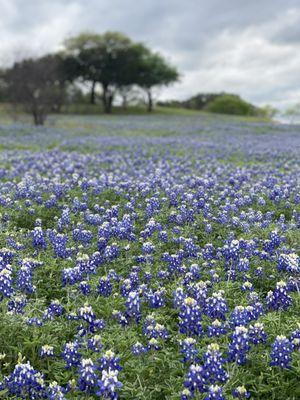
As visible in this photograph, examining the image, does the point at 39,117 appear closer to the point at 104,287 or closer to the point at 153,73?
the point at 104,287

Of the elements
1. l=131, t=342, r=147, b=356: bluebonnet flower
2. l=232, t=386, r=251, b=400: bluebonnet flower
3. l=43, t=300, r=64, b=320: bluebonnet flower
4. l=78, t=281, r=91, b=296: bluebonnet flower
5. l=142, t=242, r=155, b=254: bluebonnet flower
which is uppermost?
l=142, t=242, r=155, b=254: bluebonnet flower

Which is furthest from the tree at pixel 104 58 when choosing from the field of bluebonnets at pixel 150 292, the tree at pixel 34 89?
the field of bluebonnets at pixel 150 292

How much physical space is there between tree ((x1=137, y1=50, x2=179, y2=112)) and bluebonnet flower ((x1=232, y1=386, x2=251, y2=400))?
64149 mm

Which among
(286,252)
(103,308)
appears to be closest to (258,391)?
(103,308)

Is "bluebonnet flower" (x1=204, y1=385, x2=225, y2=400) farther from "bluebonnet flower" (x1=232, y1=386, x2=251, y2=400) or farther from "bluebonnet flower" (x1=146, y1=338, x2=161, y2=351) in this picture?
"bluebonnet flower" (x1=146, y1=338, x2=161, y2=351)

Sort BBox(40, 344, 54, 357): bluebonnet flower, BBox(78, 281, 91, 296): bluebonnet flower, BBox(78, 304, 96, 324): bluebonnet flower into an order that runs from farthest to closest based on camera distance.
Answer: BBox(78, 281, 91, 296): bluebonnet flower < BBox(78, 304, 96, 324): bluebonnet flower < BBox(40, 344, 54, 357): bluebonnet flower

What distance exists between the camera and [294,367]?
352 cm

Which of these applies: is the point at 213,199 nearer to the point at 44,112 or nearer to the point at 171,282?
the point at 171,282

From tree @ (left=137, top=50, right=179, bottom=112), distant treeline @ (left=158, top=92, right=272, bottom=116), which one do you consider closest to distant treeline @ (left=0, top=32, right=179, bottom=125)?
tree @ (left=137, top=50, right=179, bottom=112)

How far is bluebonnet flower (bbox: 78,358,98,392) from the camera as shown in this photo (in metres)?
3.22

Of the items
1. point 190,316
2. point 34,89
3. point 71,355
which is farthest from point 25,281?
point 34,89

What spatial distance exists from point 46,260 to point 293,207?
182 inches

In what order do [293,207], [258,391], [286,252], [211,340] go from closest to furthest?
[258,391], [211,340], [286,252], [293,207]

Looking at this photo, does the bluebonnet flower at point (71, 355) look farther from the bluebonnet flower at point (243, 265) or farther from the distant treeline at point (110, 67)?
the distant treeline at point (110, 67)
